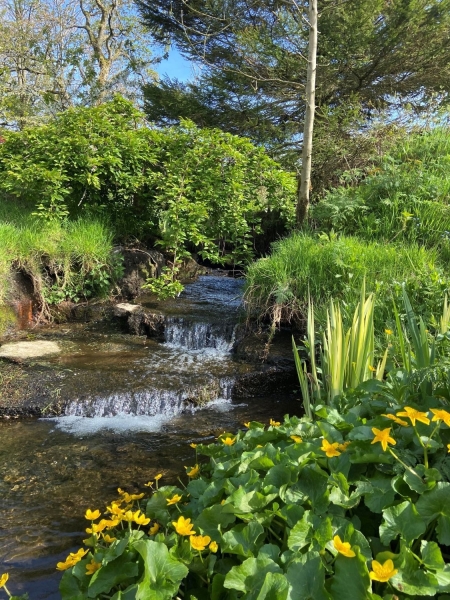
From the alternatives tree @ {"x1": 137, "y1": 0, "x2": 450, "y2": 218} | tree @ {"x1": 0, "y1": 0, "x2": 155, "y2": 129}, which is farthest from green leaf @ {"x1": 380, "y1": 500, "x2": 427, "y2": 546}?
tree @ {"x1": 0, "y1": 0, "x2": 155, "y2": 129}

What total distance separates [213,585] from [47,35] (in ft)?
68.0

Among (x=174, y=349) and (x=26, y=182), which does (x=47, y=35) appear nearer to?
(x=26, y=182)

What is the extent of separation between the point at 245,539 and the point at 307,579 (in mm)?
224

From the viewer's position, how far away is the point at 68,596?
1337 mm

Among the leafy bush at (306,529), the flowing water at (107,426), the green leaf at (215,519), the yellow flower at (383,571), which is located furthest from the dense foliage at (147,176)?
the yellow flower at (383,571)

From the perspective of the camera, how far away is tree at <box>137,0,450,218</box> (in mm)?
9805

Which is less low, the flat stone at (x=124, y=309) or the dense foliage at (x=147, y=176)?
the dense foliage at (x=147, y=176)

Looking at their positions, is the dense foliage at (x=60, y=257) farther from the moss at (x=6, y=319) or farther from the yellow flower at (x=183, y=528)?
the yellow flower at (x=183, y=528)

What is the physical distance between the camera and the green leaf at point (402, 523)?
1.24 metres

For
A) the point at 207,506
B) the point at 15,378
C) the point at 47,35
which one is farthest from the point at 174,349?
the point at 47,35

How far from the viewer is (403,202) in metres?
5.71

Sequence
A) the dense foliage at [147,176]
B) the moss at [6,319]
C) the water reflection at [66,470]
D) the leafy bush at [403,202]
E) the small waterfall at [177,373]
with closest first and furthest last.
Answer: the water reflection at [66,470], the small waterfall at [177,373], the leafy bush at [403,202], the moss at [6,319], the dense foliage at [147,176]

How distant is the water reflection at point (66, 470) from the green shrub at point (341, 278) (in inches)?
43.0

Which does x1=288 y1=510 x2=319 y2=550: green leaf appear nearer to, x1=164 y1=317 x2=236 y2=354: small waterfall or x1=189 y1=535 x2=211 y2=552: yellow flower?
x1=189 y1=535 x2=211 y2=552: yellow flower
